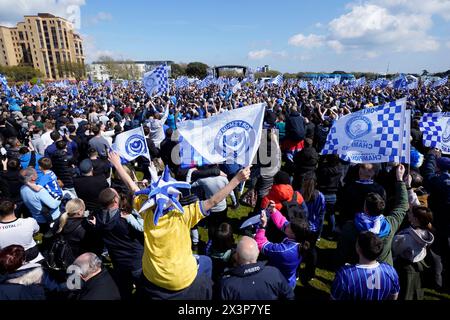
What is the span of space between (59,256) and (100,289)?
0.83 metres

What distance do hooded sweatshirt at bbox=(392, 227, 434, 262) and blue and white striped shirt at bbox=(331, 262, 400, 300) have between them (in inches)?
39.7

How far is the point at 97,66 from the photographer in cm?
12288

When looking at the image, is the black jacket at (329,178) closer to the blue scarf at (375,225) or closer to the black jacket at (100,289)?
the blue scarf at (375,225)

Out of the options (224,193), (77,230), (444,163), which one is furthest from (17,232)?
(444,163)

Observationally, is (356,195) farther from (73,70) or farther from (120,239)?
(73,70)

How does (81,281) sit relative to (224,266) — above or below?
above

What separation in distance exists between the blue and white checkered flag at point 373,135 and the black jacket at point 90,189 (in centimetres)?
414

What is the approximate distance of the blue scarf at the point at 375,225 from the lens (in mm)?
3389

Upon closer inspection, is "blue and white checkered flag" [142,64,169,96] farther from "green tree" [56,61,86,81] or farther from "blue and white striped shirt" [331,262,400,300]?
"green tree" [56,61,86,81]

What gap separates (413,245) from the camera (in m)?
3.65
